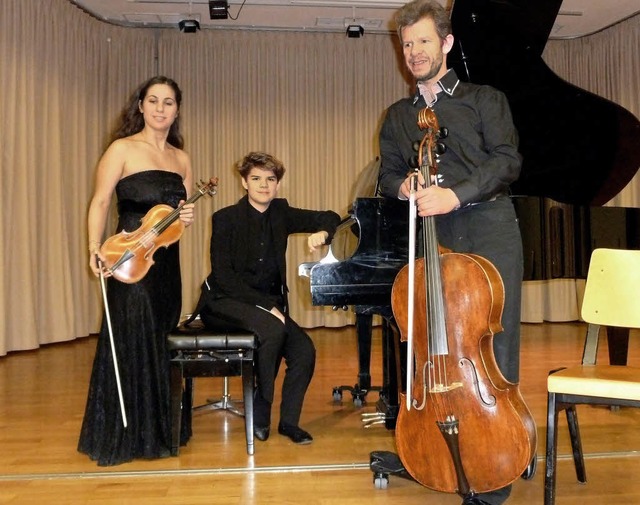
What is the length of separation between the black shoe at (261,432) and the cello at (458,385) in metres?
1.27

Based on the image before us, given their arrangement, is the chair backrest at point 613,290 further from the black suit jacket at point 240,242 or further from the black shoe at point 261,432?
the black shoe at point 261,432

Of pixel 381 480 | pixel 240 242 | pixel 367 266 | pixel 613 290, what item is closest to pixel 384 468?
pixel 381 480

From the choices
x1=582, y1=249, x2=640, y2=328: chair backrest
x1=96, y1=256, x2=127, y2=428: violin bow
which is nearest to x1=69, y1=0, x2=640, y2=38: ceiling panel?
x1=96, y1=256, x2=127, y2=428: violin bow

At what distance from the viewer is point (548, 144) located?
4.32 metres

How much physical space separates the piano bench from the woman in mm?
53

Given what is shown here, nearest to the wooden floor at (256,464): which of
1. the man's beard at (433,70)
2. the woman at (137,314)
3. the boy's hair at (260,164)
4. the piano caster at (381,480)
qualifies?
the piano caster at (381,480)

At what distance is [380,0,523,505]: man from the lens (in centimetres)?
226

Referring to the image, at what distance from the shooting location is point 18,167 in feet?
19.7

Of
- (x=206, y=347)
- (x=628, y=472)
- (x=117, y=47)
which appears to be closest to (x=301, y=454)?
(x=206, y=347)

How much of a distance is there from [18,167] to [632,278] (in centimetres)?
531

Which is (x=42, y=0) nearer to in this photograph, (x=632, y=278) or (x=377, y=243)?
(x=377, y=243)

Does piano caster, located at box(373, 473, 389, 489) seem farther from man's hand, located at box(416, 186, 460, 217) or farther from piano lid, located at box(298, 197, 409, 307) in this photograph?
man's hand, located at box(416, 186, 460, 217)

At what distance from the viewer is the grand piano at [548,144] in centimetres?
379

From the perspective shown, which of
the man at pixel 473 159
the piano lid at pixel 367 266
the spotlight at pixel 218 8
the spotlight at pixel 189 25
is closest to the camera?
the man at pixel 473 159
